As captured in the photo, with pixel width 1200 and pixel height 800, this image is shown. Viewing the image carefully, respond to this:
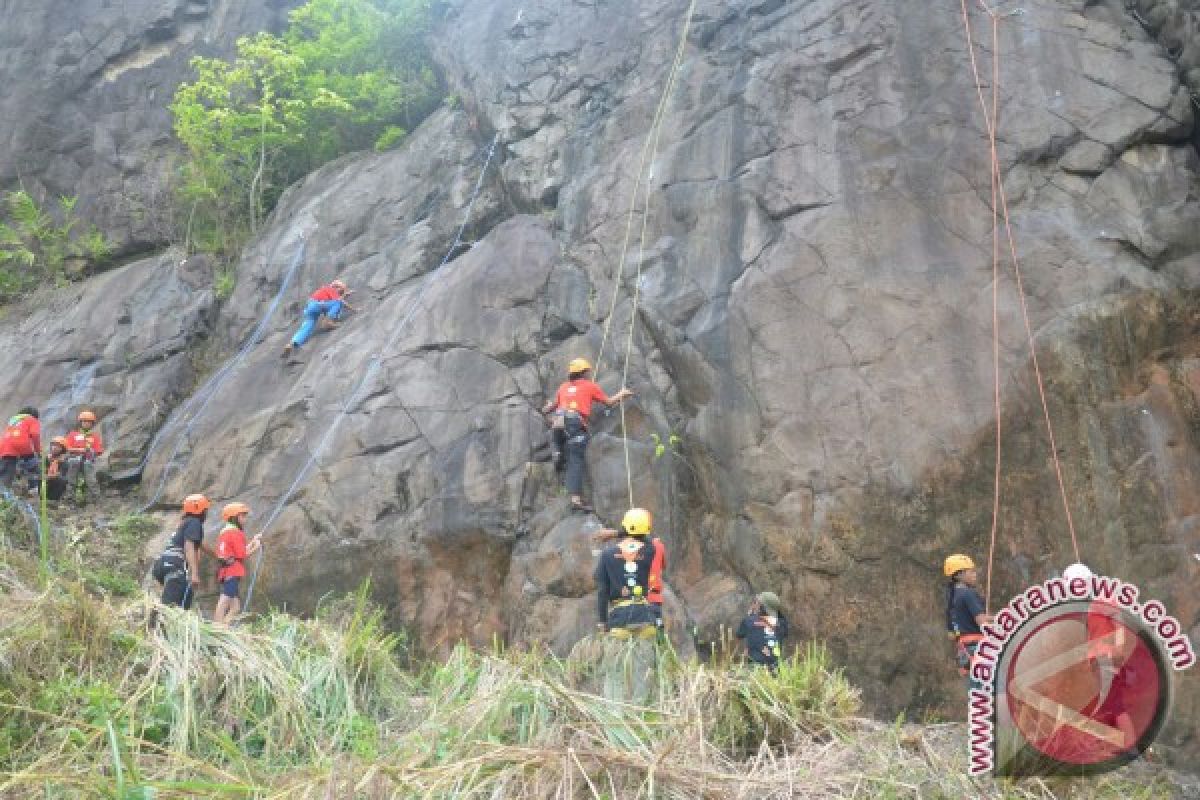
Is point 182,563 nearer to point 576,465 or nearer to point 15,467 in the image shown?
point 576,465

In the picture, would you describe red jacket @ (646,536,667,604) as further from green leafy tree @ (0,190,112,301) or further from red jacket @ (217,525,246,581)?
green leafy tree @ (0,190,112,301)

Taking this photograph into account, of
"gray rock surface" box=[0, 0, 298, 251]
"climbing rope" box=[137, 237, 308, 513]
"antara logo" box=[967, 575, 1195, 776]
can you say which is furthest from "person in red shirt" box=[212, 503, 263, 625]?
"gray rock surface" box=[0, 0, 298, 251]

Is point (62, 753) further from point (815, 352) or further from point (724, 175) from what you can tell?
point (724, 175)

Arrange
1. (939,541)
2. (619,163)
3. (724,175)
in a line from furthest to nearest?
(619,163)
(724,175)
(939,541)

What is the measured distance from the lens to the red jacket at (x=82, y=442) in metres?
13.6

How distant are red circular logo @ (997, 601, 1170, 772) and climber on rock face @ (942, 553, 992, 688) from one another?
0.48 m

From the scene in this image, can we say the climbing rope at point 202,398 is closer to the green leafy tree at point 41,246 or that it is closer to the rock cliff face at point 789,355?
the rock cliff face at point 789,355

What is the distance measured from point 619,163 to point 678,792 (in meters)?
9.88

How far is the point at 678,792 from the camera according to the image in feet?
13.5

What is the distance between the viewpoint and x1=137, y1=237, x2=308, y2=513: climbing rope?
1346 cm

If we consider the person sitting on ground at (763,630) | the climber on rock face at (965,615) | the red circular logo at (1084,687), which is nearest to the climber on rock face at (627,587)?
the person sitting on ground at (763,630)

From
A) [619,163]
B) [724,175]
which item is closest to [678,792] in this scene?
[724,175]

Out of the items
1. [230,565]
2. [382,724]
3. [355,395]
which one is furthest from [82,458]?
[382,724]

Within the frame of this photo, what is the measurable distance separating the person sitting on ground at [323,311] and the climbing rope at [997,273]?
817 cm
